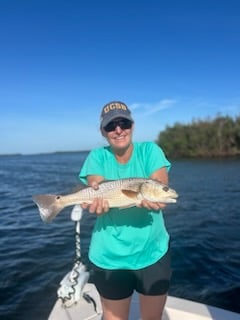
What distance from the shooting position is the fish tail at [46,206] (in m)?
3.99

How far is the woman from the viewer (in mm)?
3441

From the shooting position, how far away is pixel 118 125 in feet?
11.5

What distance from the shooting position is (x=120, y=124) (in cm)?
352

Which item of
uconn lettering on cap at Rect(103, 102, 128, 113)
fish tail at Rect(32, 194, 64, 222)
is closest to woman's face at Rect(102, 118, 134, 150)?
uconn lettering on cap at Rect(103, 102, 128, 113)

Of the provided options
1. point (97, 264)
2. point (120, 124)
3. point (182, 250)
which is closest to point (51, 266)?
point (182, 250)

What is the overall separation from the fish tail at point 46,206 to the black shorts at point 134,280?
0.77 metres

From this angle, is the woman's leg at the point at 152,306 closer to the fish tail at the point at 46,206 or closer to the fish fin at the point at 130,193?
the fish fin at the point at 130,193

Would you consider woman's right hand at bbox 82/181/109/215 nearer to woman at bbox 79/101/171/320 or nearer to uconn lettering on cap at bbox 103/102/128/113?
woman at bbox 79/101/171/320

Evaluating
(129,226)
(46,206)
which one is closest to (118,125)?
(129,226)

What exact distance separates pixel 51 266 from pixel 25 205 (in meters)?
9.70

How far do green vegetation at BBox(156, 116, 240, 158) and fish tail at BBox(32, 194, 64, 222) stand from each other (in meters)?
54.9

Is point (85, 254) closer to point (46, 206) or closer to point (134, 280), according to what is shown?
point (46, 206)

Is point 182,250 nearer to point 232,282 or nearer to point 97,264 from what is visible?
point 232,282

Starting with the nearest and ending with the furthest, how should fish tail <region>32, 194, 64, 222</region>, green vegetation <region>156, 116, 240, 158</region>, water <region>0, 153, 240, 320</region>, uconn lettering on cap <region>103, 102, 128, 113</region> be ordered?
uconn lettering on cap <region>103, 102, 128, 113</region> < fish tail <region>32, 194, 64, 222</region> < water <region>0, 153, 240, 320</region> < green vegetation <region>156, 116, 240, 158</region>
